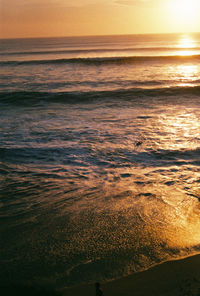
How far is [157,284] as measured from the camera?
6.93 feet

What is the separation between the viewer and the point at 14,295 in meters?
2.04

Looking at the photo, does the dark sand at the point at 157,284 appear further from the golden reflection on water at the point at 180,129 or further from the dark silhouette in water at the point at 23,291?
the golden reflection on water at the point at 180,129

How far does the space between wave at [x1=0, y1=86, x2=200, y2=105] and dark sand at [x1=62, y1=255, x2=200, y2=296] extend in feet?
32.1

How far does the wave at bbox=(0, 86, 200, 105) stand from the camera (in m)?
11.6

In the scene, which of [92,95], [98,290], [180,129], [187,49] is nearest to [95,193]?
[98,290]

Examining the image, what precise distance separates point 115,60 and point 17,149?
23.7m

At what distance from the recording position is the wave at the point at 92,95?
11.6m

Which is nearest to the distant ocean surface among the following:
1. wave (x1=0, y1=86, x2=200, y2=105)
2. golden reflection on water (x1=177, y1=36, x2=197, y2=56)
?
wave (x1=0, y1=86, x2=200, y2=105)

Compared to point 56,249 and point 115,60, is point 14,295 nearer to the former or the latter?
point 56,249

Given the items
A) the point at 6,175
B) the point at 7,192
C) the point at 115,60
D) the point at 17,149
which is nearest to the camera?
the point at 7,192

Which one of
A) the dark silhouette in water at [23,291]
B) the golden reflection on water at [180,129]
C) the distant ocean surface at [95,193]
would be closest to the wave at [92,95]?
the distant ocean surface at [95,193]

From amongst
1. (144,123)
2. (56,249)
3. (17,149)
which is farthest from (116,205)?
(144,123)

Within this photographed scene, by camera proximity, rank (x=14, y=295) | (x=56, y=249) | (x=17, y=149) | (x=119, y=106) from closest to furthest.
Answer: (x=14, y=295)
(x=56, y=249)
(x=17, y=149)
(x=119, y=106)

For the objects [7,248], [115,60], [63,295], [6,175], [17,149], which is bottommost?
[63,295]
